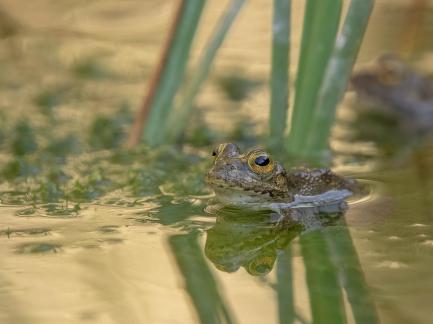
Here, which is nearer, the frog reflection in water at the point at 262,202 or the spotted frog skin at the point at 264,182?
the frog reflection in water at the point at 262,202

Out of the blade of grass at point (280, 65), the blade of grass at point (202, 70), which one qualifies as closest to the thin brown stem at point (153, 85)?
the blade of grass at point (202, 70)

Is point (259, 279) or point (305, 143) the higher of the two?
point (305, 143)

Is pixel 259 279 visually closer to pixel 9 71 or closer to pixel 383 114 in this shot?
pixel 383 114

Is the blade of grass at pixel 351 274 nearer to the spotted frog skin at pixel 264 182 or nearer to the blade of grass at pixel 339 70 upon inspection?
the spotted frog skin at pixel 264 182

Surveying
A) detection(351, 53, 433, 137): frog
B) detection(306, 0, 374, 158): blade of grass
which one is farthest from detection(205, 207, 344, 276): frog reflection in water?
detection(351, 53, 433, 137): frog

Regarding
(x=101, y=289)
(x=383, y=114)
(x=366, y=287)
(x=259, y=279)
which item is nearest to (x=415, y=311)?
(x=366, y=287)

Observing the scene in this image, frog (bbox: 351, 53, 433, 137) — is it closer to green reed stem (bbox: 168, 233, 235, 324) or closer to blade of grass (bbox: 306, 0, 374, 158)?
blade of grass (bbox: 306, 0, 374, 158)
